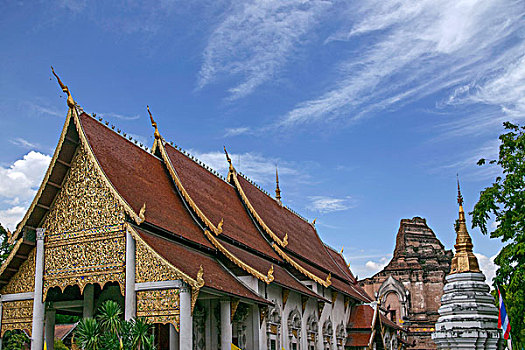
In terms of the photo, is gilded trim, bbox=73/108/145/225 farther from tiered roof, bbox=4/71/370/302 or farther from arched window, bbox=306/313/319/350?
arched window, bbox=306/313/319/350

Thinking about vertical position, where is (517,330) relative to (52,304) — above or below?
below

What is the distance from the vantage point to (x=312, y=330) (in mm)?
20656

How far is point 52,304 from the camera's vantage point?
1469cm

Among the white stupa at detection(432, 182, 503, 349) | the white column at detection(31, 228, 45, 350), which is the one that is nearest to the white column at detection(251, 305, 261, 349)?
the white column at detection(31, 228, 45, 350)

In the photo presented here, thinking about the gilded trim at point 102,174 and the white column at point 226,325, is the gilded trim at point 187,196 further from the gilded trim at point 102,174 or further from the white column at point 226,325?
the gilded trim at point 102,174

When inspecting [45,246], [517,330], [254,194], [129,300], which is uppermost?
[254,194]

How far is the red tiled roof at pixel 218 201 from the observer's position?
17438 millimetres

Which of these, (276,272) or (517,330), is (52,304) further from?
(517,330)

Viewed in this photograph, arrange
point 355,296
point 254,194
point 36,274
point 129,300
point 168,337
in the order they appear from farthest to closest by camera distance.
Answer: point 355,296, point 254,194, point 168,337, point 36,274, point 129,300

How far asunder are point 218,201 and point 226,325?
18.2 feet

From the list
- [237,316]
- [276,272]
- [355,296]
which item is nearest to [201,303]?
[237,316]

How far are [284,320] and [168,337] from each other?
388cm

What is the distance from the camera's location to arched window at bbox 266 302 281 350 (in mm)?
16905

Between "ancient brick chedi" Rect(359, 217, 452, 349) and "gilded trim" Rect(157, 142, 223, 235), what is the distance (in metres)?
22.6
